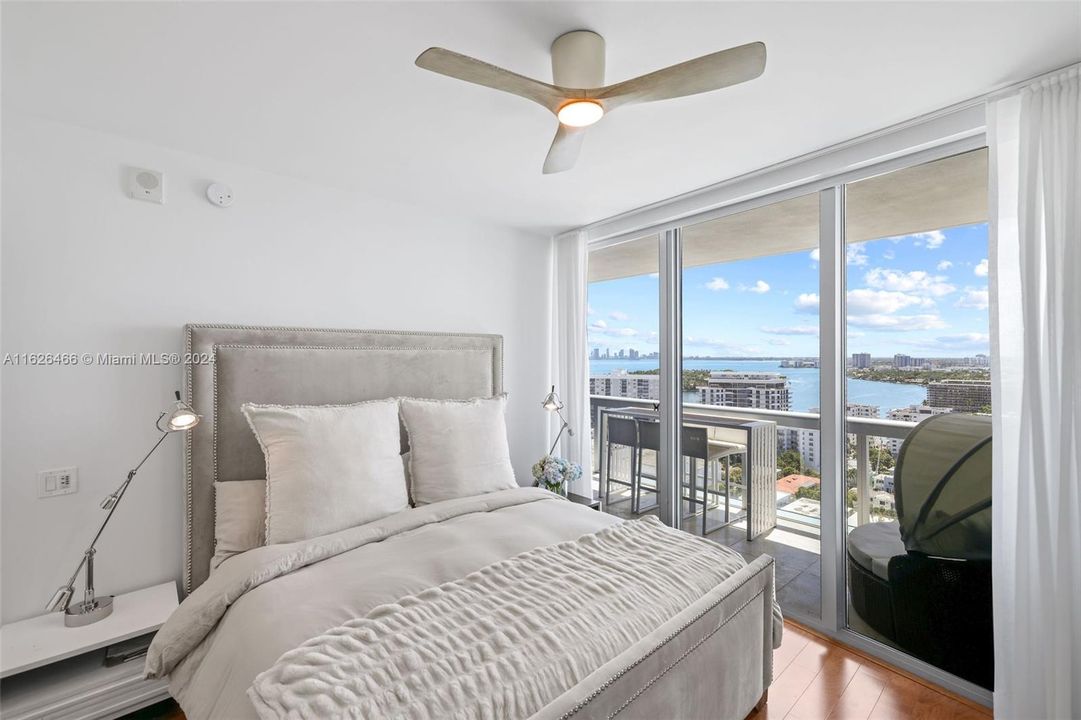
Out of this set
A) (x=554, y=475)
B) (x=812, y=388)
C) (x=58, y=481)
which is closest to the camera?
(x=58, y=481)

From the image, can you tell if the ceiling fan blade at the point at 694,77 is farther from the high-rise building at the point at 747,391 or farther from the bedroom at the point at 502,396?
the high-rise building at the point at 747,391

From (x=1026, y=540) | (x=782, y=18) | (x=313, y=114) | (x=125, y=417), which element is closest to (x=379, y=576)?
(x=125, y=417)

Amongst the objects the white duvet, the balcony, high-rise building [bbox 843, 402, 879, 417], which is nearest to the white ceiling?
high-rise building [bbox 843, 402, 879, 417]

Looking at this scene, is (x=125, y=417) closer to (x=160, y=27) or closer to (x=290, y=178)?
(x=290, y=178)

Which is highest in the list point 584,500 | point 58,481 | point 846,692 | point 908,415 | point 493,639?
point 908,415

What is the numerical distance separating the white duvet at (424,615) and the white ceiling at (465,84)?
1.77 m

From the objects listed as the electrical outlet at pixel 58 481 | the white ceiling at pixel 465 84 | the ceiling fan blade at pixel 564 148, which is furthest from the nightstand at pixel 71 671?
the ceiling fan blade at pixel 564 148

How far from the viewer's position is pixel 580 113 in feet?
5.18

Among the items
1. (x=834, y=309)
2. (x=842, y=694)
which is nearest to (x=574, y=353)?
(x=834, y=309)

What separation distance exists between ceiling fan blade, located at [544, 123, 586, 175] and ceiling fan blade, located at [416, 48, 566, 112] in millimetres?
183

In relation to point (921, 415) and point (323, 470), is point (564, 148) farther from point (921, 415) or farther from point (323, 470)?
point (921, 415)

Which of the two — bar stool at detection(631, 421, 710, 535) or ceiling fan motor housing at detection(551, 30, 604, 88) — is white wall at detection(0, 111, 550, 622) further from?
bar stool at detection(631, 421, 710, 535)

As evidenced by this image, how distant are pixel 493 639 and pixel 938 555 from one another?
2.12 metres

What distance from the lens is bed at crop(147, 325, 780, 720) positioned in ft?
4.07
